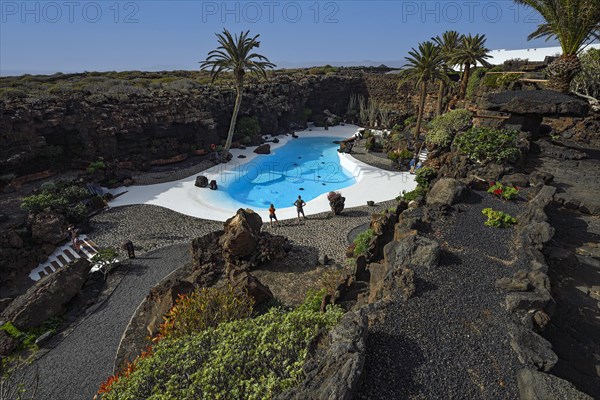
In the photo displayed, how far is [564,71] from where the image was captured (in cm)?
2028

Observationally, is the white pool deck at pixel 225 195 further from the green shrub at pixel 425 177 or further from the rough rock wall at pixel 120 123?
the rough rock wall at pixel 120 123

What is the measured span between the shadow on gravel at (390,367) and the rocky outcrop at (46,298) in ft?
44.9

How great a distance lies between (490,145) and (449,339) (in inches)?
564

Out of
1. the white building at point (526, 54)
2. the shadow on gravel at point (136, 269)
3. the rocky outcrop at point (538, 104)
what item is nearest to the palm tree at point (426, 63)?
the rocky outcrop at point (538, 104)

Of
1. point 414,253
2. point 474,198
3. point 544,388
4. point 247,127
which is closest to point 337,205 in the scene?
point 474,198

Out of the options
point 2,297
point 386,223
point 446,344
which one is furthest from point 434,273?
point 2,297

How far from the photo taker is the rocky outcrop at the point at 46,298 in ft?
43.5

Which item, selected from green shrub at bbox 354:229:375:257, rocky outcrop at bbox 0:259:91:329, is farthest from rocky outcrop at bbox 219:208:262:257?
rocky outcrop at bbox 0:259:91:329

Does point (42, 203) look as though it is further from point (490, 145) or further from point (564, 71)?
point (564, 71)

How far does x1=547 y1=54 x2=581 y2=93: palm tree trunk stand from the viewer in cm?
1997

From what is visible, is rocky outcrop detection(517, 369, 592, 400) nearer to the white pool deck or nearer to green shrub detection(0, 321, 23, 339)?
green shrub detection(0, 321, 23, 339)

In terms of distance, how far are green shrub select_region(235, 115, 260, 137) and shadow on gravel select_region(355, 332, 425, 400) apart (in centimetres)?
3793

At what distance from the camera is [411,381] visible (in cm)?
621

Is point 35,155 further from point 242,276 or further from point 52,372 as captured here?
point 242,276
